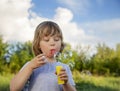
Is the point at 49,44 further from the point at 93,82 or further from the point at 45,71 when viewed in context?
the point at 93,82

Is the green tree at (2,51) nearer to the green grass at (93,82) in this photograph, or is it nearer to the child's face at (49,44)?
the green grass at (93,82)

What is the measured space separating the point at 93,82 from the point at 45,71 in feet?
11.6

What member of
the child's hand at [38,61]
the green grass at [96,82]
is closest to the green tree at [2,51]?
the green grass at [96,82]

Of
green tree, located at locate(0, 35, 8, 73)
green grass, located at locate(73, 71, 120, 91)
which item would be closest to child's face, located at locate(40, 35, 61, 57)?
green grass, located at locate(73, 71, 120, 91)

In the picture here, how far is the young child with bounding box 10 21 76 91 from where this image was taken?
0.95 m

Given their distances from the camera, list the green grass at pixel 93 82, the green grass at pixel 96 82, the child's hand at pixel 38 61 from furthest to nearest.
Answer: the green grass at pixel 96 82 < the green grass at pixel 93 82 < the child's hand at pixel 38 61

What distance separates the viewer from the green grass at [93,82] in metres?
4.00

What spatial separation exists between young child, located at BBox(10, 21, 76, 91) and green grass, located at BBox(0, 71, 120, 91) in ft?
9.19

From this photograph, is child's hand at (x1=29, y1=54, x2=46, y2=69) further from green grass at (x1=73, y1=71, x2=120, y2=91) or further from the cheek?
green grass at (x1=73, y1=71, x2=120, y2=91)

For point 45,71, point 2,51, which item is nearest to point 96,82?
point 2,51

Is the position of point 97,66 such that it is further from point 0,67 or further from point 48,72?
point 48,72

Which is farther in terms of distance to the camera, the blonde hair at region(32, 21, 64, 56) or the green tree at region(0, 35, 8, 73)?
the green tree at region(0, 35, 8, 73)

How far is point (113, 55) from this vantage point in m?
4.87

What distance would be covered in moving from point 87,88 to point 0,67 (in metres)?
1.07
